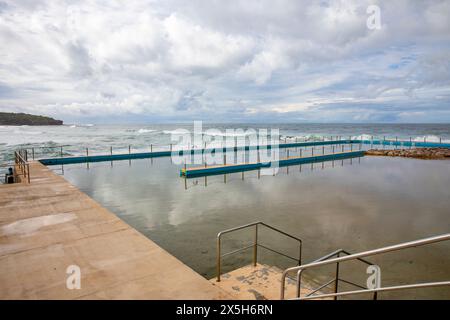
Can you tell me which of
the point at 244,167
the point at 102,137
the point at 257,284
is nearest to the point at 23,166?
the point at 244,167

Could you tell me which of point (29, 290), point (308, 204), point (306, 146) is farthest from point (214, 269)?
point (306, 146)

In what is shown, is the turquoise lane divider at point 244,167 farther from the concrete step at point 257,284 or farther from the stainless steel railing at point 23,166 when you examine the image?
the concrete step at point 257,284

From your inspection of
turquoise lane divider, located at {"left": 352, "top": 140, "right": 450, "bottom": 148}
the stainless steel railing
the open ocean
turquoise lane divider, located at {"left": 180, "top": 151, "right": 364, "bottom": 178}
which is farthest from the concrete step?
turquoise lane divider, located at {"left": 352, "top": 140, "right": 450, "bottom": 148}

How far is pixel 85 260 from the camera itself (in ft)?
14.9

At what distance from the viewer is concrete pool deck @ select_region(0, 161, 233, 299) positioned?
3668 mm

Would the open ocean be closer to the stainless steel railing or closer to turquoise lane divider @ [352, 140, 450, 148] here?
the stainless steel railing

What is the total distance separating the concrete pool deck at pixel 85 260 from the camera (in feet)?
12.0

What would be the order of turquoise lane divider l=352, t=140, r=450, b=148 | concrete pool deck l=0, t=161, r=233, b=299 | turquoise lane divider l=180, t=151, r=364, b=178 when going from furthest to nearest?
A: turquoise lane divider l=352, t=140, r=450, b=148 → turquoise lane divider l=180, t=151, r=364, b=178 → concrete pool deck l=0, t=161, r=233, b=299

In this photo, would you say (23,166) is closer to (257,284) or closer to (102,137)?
(257,284)

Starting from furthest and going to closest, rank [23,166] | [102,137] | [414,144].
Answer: [102,137] → [414,144] → [23,166]

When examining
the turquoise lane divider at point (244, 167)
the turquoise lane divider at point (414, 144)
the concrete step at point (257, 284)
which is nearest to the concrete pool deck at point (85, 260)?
the concrete step at point (257, 284)

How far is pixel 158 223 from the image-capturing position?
8016 mm
